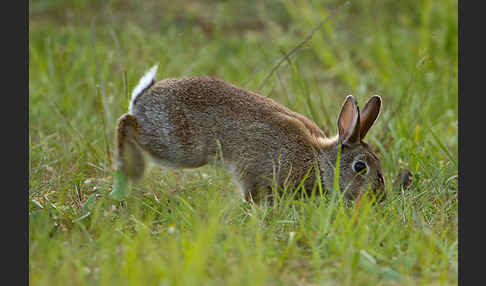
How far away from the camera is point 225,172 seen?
4.86 metres

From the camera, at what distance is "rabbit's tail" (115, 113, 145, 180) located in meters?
4.77

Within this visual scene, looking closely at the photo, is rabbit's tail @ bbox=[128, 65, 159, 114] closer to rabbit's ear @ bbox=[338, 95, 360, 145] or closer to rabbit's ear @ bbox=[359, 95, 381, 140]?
rabbit's ear @ bbox=[338, 95, 360, 145]

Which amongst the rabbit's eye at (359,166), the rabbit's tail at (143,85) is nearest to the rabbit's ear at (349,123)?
the rabbit's eye at (359,166)

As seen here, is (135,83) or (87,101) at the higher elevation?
(135,83)

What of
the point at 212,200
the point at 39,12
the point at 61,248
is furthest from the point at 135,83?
the point at 39,12

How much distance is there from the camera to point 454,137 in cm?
568

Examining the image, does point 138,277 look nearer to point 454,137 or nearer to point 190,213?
point 190,213

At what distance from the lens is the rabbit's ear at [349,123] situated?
4523 mm

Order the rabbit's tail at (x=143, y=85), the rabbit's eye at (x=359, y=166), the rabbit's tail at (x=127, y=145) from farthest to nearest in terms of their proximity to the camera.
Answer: the rabbit's tail at (x=143, y=85) < the rabbit's tail at (x=127, y=145) < the rabbit's eye at (x=359, y=166)

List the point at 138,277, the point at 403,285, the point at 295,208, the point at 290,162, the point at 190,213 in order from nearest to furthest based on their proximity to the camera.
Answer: the point at 138,277
the point at 403,285
the point at 190,213
the point at 295,208
the point at 290,162

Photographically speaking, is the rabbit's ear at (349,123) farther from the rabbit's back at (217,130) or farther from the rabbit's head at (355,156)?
the rabbit's back at (217,130)

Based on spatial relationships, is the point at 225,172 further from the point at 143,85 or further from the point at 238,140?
the point at 143,85

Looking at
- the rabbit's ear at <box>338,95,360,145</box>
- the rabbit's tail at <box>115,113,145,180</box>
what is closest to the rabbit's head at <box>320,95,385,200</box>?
the rabbit's ear at <box>338,95,360,145</box>

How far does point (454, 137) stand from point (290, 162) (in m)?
1.89
